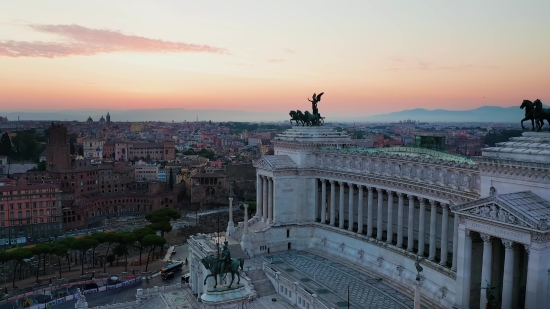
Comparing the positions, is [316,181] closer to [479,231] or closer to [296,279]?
[296,279]

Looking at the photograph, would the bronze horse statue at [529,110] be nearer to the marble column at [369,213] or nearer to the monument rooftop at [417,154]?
the monument rooftop at [417,154]

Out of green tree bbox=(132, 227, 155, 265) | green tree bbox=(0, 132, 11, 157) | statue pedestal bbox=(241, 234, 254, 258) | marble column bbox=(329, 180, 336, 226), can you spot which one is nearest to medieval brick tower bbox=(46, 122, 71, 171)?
green tree bbox=(0, 132, 11, 157)

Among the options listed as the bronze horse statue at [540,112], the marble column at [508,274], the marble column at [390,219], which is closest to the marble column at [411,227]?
the marble column at [390,219]

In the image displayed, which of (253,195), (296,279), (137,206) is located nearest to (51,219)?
(137,206)

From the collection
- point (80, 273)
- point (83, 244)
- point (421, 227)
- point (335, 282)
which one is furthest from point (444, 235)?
point (80, 273)

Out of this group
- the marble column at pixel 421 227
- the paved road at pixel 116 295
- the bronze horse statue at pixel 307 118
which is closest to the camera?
the marble column at pixel 421 227
